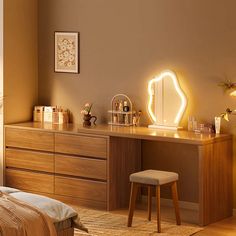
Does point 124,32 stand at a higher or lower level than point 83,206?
higher

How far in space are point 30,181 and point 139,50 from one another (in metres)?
1.68

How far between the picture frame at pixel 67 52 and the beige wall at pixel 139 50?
6 cm

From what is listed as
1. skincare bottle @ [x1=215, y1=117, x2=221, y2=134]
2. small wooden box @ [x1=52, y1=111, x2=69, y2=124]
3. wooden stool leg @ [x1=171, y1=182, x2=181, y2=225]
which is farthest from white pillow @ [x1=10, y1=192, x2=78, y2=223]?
small wooden box @ [x1=52, y1=111, x2=69, y2=124]

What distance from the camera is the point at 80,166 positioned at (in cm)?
662

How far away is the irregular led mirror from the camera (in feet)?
21.3

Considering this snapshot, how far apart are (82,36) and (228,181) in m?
2.12

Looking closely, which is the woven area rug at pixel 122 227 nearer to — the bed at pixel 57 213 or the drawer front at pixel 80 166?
the drawer front at pixel 80 166

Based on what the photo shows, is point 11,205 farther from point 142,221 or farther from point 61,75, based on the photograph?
point 61,75

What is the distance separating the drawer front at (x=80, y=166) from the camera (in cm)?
649

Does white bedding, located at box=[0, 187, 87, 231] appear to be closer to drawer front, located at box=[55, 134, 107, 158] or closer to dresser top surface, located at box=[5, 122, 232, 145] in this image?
dresser top surface, located at box=[5, 122, 232, 145]

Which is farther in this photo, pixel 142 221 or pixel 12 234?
pixel 142 221

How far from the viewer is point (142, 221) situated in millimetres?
6121

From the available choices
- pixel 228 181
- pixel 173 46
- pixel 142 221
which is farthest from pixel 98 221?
pixel 173 46

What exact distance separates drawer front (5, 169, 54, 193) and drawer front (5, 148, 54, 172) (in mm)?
61
